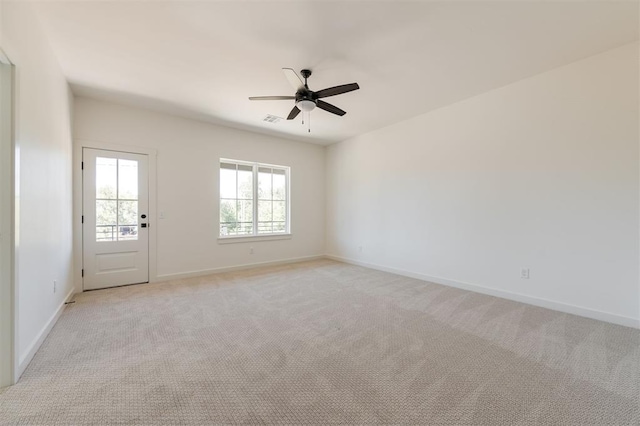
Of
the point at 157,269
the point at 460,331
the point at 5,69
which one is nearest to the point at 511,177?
the point at 460,331

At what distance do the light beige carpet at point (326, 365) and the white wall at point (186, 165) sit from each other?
1280 millimetres

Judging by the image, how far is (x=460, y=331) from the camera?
2.53 m

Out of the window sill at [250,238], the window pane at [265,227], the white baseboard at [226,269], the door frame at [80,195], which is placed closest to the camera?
Result: the door frame at [80,195]

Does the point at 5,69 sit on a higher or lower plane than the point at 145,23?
lower

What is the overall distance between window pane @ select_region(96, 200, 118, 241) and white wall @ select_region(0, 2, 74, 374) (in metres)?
0.69

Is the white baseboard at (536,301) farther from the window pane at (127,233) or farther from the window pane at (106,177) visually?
the window pane at (106,177)

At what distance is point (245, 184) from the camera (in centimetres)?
530

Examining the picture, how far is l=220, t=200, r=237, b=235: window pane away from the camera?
5000 mm

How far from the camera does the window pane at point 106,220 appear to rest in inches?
149

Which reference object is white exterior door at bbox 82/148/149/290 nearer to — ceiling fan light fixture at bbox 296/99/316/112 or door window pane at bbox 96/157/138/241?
door window pane at bbox 96/157/138/241

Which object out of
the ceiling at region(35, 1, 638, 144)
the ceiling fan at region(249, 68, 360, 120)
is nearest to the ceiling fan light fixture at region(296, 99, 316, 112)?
the ceiling fan at region(249, 68, 360, 120)

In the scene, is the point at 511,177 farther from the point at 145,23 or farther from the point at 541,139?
the point at 145,23

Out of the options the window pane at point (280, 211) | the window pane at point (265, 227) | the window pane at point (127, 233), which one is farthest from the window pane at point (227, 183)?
the window pane at point (127, 233)

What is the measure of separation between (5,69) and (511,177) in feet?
15.9
